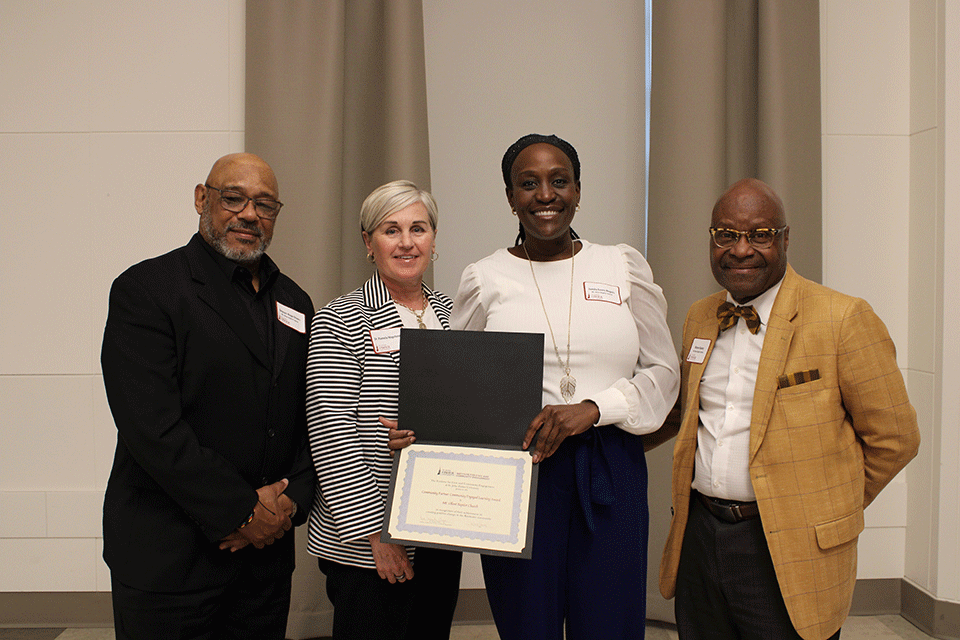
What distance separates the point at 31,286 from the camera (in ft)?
10.8

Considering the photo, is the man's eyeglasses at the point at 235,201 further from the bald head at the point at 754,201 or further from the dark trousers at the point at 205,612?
the bald head at the point at 754,201

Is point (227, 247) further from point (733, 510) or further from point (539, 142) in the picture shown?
point (733, 510)

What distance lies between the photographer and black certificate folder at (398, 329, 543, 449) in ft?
5.30

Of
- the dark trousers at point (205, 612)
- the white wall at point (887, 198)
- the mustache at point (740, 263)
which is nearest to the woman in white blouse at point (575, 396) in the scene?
the mustache at point (740, 263)

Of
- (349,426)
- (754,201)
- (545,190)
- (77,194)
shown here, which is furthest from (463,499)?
(77,194)

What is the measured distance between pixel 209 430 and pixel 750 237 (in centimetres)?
167

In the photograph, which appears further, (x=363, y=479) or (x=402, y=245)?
(x=402, y=245)

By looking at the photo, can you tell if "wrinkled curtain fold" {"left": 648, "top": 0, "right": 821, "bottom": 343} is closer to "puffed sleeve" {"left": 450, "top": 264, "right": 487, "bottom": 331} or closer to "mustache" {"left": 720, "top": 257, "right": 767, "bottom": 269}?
"mustache" {"left": 720, "top": 257, "right": 767, "bottom": 269}

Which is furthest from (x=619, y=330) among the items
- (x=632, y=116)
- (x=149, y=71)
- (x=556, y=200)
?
(x=149, y=71)

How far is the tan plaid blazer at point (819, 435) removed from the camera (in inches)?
65.0

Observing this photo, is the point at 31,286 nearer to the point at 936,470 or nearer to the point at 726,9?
the point at 726,9

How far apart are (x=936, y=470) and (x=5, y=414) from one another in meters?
4.89

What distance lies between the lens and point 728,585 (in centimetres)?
175

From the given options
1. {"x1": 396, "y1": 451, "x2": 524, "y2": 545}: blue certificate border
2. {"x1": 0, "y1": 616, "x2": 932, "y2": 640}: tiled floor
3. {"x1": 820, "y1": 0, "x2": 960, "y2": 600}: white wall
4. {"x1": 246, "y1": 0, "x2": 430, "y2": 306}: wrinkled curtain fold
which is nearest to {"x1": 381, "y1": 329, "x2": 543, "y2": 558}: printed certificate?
{"x1": 396, "y1": 451, "x2": 524, "y2": 545}: blue certificate border
